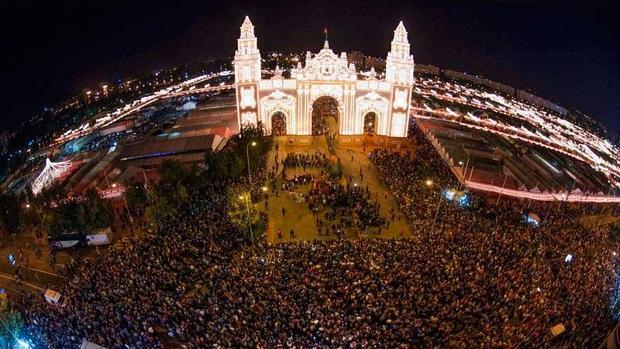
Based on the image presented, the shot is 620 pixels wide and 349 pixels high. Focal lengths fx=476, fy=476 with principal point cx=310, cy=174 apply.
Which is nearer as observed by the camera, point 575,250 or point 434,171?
point 575,250

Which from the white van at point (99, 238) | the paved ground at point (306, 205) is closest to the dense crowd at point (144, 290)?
the white van at point (99, 238)

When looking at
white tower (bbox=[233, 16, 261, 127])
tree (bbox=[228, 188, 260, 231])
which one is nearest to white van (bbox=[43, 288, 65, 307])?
tree (bbox=[228, 188, 260, 231])

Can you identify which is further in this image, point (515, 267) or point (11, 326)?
point (515, 267)

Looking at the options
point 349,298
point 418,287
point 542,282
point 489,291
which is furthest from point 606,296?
point 349,298

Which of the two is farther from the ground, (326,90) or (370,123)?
(326,90)

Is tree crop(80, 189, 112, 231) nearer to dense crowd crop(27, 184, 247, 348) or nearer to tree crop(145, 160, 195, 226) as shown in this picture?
tree crop(145, 160, 195, 226)

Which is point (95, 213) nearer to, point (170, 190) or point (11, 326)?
point (170, 190)

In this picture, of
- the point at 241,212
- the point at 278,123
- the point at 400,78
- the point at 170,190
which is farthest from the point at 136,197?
the point at 400,78

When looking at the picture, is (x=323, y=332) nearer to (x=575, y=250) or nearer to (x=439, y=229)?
(x=439, y=229)
